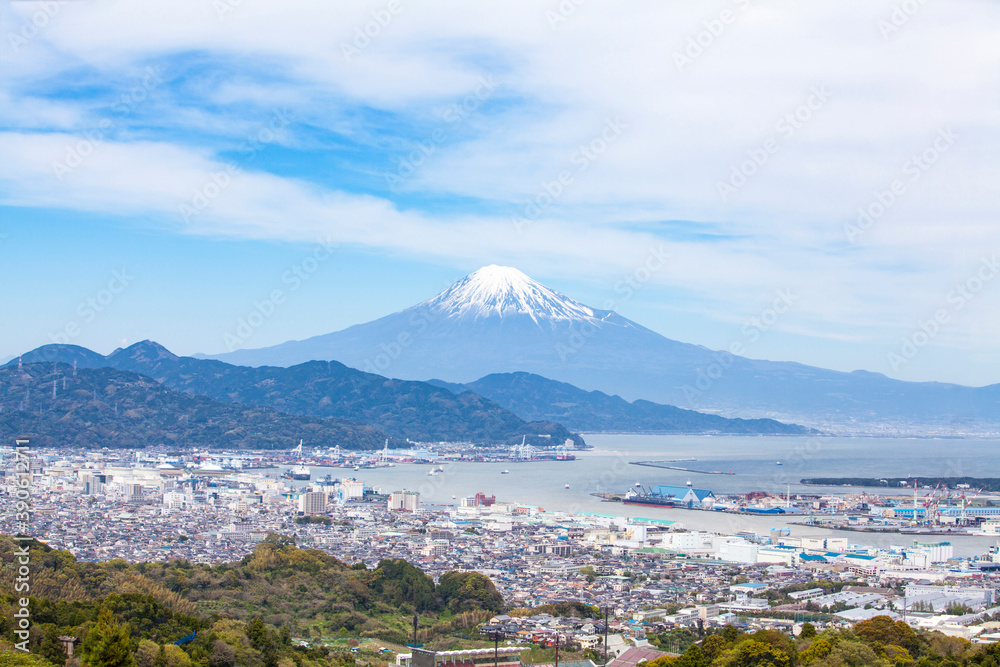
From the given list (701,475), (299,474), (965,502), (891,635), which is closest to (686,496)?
(965,502)

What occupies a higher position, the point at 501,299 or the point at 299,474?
the point at 501,299

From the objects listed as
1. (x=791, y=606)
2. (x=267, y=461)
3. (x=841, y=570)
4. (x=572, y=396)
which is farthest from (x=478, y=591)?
(x=572, y=396)

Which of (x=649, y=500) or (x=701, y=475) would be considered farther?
(x=701, y=475)

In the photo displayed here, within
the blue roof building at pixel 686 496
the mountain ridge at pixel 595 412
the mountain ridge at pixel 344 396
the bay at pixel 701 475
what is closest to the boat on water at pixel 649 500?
the blue roof building at pixel 686 496

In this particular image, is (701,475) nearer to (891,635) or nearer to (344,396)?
(891,635)

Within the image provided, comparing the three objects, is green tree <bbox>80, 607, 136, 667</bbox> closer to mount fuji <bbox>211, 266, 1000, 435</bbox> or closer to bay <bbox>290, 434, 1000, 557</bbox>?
bay <bbox>290, 434, 1000, 557</bbox>

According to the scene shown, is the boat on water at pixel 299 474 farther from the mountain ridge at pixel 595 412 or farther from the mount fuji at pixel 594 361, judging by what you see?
the mount fuji at pixel 594 361
